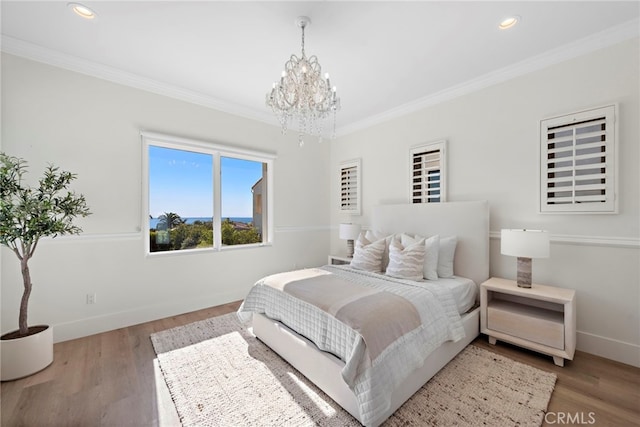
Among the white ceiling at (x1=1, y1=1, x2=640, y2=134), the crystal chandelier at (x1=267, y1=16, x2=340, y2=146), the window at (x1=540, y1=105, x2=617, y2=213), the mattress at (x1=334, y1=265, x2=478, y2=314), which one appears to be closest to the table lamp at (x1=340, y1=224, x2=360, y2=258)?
the mattress at (x1=334, y1=265, x2=478, y2=314)

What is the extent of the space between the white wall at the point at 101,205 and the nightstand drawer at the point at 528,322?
10.6 ft

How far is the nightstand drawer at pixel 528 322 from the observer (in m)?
2.20

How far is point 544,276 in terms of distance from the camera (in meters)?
2.64

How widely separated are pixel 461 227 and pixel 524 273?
76cm

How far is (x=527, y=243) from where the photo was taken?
237cm

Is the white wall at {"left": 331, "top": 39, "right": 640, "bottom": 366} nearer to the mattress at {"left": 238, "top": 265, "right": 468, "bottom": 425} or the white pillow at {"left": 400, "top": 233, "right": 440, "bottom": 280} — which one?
the white pillow at {"left": 400, "top": 233, "right": 440, "bottom": 280}

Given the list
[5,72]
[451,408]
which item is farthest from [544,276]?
[5,72]

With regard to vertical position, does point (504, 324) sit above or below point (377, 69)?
below

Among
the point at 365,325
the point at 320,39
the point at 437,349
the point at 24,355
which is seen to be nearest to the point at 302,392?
the point at 365,325

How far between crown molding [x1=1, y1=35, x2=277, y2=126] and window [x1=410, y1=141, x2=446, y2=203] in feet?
8.42

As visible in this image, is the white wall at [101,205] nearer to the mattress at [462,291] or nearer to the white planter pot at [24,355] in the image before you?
the white planter pot at [24,355]

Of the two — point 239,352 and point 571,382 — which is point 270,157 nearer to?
point 239,352

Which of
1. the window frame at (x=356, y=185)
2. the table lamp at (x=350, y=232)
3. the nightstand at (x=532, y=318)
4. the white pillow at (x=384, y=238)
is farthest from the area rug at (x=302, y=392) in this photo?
the window frame at (x=356, y=185)

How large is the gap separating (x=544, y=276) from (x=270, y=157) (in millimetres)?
3831
